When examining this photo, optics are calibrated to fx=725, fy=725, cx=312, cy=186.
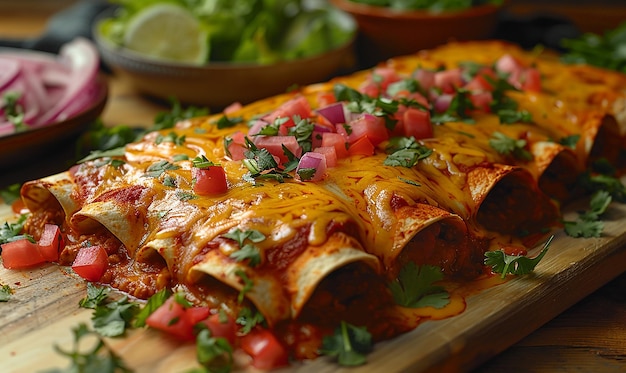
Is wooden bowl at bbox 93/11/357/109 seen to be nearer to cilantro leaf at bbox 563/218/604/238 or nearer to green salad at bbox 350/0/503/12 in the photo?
green salad at bbox 350/0/503/12

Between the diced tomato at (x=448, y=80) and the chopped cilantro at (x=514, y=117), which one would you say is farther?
the diced tomato at (x=448, y=80)

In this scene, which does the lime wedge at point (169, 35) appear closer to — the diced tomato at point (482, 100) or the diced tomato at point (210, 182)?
the diced tomato at point (482, 100)

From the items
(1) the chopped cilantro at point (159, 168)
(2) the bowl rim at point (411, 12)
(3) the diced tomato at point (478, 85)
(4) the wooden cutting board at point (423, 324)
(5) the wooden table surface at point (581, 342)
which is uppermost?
(1) the chopped cilantro at point (159, 168)

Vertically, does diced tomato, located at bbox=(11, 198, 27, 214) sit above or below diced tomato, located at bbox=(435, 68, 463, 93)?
below

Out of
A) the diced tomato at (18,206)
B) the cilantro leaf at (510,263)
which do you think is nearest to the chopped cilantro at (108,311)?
the diced tomato at (18,206)

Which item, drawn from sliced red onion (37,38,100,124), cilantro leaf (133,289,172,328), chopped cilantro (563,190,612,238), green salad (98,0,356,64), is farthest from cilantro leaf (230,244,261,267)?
green salad (98,0,356,64)

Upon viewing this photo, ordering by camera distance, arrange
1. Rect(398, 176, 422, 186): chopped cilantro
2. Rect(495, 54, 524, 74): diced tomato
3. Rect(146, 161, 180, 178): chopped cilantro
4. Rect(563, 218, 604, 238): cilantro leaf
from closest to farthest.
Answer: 1. Rect(398, 176, 422, 186): chopped cilantro
2. Rect(146, 161, 180, 178): chopped cilantro
3. Rect(563, 218, 604, 238): cilantro leaf
4. Rect(495, 54, 524, 74): diced tomato

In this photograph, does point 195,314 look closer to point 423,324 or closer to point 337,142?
point 423,324

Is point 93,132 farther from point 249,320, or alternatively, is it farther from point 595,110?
point 595,110
